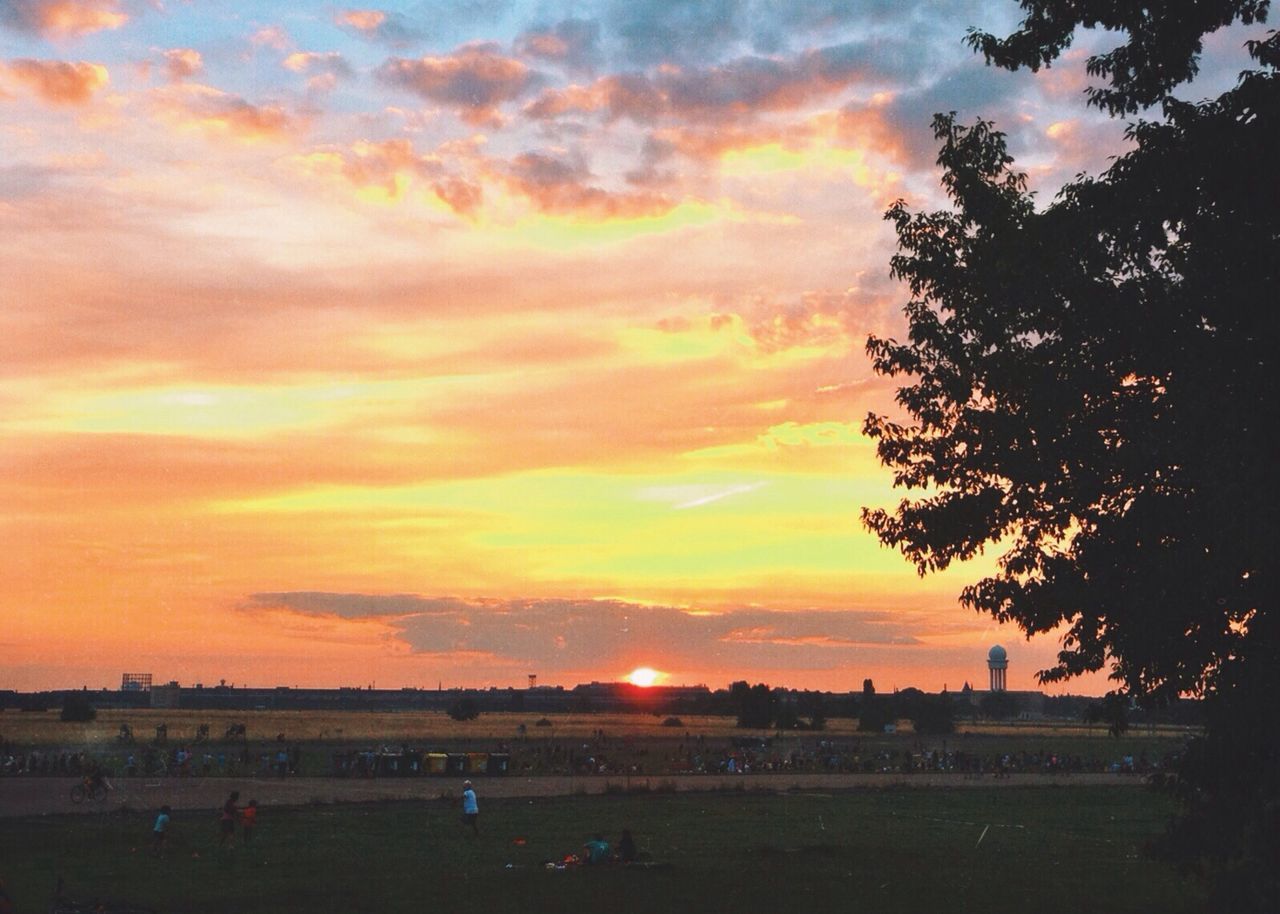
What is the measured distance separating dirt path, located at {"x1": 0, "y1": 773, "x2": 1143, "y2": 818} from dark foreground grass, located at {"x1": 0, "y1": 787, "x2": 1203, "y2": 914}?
188 inches

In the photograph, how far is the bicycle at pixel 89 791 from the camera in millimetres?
52000

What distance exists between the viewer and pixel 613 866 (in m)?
33.8

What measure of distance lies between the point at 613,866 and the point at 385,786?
34.1 m

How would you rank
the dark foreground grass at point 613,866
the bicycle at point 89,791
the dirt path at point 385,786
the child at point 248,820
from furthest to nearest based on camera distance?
the dirt path at point 385,786 < the bicycle at point 89,791 < the child at point 248,820 < the dark foreground grass at point 613,866

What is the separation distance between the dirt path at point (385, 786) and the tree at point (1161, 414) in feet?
137

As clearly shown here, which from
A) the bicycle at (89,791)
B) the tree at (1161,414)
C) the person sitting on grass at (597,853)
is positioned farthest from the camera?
the bicycle at (89,791)

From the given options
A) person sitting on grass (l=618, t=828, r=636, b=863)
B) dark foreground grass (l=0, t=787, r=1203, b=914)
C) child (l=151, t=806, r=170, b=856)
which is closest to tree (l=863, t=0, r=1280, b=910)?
dark foreground grass (l=0, t=787, r=1203, b=914)

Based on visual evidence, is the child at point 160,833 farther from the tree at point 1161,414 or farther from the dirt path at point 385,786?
the tree at point 1161,414

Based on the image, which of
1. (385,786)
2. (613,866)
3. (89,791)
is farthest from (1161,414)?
(385,786)

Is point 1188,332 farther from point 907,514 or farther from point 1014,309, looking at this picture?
point 907,514

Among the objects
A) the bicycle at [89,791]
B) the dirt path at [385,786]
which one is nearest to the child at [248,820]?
the dirt path at [385,786]

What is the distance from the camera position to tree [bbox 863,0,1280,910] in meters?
15.9

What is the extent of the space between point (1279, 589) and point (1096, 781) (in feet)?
232

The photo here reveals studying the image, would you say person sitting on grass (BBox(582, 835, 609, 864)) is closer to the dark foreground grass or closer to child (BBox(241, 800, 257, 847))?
the dark foreground grass
